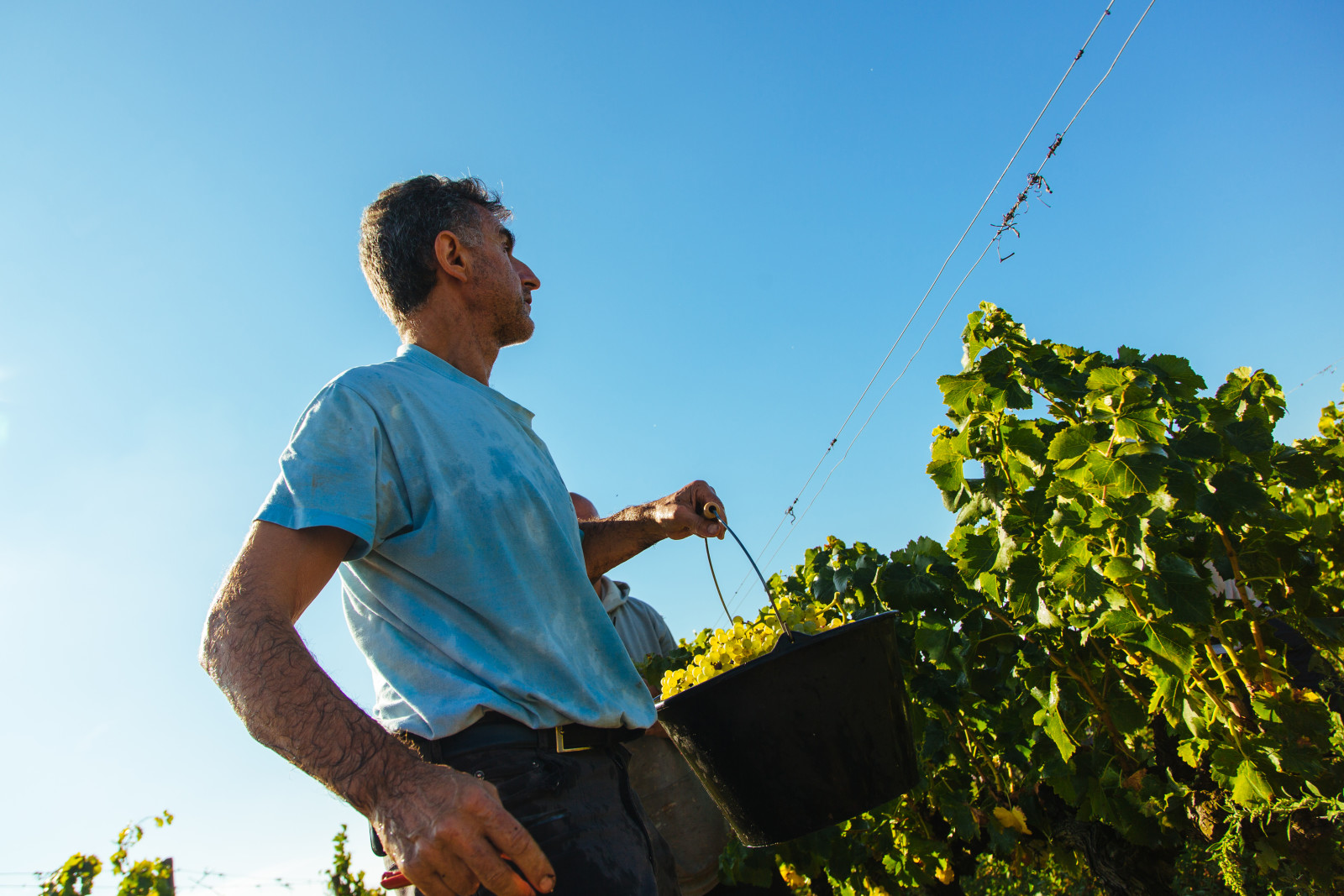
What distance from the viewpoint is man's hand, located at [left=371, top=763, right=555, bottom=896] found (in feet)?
2.74

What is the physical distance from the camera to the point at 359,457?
4.00ft

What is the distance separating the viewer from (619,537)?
6.42 ft

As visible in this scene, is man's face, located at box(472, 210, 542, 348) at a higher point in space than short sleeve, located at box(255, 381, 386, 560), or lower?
higher

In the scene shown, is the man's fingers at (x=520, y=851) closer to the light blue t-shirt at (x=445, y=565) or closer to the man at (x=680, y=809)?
the light blue t-shirt at (x=445, y=565)

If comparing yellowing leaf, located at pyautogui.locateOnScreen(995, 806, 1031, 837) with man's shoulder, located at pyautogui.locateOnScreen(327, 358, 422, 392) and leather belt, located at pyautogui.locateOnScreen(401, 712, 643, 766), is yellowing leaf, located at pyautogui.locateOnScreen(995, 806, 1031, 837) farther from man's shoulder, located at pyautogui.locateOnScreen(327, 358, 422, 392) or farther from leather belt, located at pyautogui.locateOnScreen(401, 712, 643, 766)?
man's shoulder, located at pyautogui.locateOnScreen(327, 358, 422, 392)

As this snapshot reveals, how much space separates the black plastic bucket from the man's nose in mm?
1195

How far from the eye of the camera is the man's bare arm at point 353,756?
840mm

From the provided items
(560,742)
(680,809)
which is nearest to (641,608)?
(680,809)

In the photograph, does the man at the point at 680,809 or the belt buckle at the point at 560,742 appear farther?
the man at the point at 680,809

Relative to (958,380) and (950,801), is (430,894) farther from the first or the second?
(950,801)

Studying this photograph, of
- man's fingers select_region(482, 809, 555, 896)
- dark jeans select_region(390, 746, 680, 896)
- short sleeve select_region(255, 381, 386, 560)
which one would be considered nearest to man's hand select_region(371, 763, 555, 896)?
man's fingers select_region(482, 809, 555, 896)

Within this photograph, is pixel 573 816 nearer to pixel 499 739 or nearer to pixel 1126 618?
pixel 499 739

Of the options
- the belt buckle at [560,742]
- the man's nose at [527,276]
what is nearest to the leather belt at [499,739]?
the belt buckle at [560,742]

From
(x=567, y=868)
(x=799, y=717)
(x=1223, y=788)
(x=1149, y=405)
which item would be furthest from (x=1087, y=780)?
(x=567, y=868)
